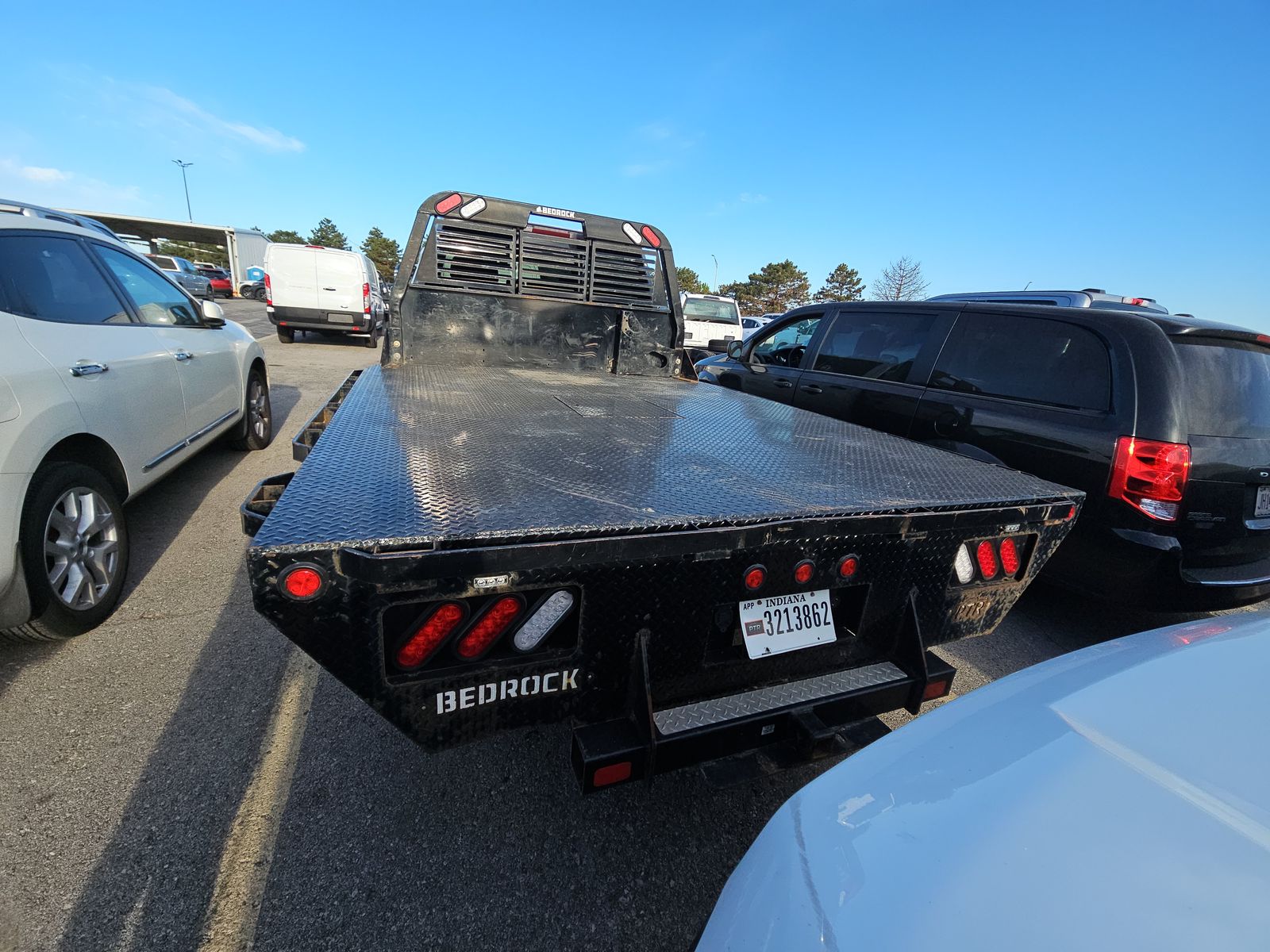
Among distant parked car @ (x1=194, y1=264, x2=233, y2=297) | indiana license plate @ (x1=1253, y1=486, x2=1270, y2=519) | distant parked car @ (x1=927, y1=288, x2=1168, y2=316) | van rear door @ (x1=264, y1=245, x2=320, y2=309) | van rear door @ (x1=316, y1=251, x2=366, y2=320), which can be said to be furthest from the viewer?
distant parked car @ (x1=194, y1=264, x2=233, y2=297)

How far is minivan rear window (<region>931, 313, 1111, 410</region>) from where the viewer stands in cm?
302

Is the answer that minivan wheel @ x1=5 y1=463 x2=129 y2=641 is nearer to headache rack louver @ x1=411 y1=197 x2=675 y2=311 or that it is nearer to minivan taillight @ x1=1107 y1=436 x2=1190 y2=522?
headache rack louver @ x1=411 y1=197 x2=675 y2=311

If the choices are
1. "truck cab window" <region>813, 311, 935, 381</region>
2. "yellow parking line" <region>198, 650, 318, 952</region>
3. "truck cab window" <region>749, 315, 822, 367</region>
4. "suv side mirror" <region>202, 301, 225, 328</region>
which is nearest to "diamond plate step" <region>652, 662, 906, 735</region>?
"yellow parking line" <region>198, 650, 318, 952</region>

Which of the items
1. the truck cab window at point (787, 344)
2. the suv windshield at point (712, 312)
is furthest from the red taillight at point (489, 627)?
the suv windshield at point (712, 312)

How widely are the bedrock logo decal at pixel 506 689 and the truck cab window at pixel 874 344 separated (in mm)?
3433

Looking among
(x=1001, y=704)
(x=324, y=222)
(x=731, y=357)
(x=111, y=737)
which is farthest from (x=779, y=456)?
(x=324, y=222)

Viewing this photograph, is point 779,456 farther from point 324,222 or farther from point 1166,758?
point 324,222

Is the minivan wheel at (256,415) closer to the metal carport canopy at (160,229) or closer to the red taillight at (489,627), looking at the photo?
the red taillight at (489,627)

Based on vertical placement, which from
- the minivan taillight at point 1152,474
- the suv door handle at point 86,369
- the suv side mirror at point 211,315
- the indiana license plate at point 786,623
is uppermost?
the suv side mirror at point 211,315

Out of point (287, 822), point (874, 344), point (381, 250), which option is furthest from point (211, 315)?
point (381, 250)

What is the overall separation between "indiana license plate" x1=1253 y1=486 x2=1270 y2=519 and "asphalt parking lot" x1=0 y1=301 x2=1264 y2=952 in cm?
218

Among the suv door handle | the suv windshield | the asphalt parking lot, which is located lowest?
the asphalt parking lot

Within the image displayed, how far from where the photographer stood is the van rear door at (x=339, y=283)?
530 inches

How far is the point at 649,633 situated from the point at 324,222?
77.0m
